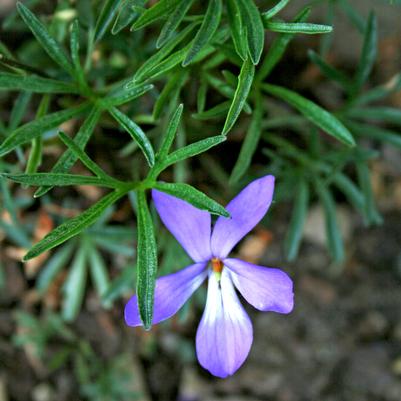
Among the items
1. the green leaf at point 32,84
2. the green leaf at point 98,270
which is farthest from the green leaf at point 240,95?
the green leaf at point 98,270

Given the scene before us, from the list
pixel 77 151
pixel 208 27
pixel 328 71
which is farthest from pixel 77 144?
pixel 328 71

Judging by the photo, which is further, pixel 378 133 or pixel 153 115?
pixel 378 133

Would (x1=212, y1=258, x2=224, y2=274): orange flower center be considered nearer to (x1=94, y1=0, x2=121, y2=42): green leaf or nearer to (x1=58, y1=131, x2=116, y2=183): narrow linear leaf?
(x1=58, y1=131, x2=116, y2=183): narrow linear leaf

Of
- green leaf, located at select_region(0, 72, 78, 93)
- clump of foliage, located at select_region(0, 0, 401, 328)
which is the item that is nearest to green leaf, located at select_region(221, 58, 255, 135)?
clump of foliage, located at select_region(0, 0, 401, 328)

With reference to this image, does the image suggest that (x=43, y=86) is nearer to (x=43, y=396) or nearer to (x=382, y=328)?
(x=43, y=396)

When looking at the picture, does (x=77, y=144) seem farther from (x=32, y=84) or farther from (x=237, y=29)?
(x=237, y=29)

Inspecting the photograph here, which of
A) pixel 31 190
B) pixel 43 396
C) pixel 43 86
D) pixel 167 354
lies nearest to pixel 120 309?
pixel 167 354

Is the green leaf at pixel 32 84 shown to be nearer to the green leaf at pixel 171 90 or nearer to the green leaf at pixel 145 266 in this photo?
the green leaf at pixel 171 90
